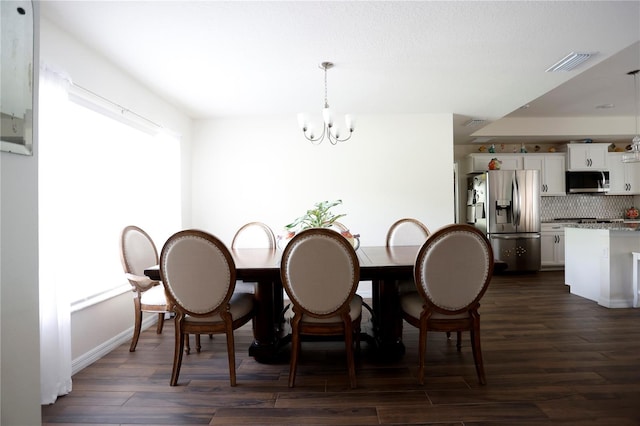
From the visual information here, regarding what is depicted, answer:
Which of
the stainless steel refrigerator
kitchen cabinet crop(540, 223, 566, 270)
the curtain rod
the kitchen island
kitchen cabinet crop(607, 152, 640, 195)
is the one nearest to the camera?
the curtain rod

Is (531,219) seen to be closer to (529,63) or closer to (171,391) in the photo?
(529,63)

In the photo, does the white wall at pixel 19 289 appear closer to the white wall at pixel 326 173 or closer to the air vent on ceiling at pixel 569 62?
the white wall at pixel 326 173

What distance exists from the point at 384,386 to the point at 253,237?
1905 mm

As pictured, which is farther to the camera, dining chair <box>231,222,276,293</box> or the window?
dining chair <box>231,222,276,293</box>

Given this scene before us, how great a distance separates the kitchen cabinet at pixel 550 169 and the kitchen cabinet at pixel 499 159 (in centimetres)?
15

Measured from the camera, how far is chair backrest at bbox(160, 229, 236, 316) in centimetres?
206

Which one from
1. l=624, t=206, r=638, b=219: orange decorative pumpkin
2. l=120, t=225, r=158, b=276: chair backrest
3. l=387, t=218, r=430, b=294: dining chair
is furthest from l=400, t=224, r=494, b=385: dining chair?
l=624, t=206, r=638, b=219: orange decorative pumpkin

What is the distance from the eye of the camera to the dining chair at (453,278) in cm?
204

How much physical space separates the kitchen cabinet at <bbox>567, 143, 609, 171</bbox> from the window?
6.54 m

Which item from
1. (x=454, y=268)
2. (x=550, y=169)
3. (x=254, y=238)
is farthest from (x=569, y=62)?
(x=550, y=169)

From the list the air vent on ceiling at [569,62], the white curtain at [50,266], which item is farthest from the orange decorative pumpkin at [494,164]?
the white curtain at [50,266]

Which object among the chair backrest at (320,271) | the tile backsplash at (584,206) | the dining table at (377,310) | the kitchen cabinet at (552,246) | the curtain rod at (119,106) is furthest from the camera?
the tile backsplash at (584,206)

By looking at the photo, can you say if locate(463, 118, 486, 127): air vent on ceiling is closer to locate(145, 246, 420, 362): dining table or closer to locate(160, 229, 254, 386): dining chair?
locate(145, 246, 420, 362): dining table

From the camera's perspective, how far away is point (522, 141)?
20.8 feet
